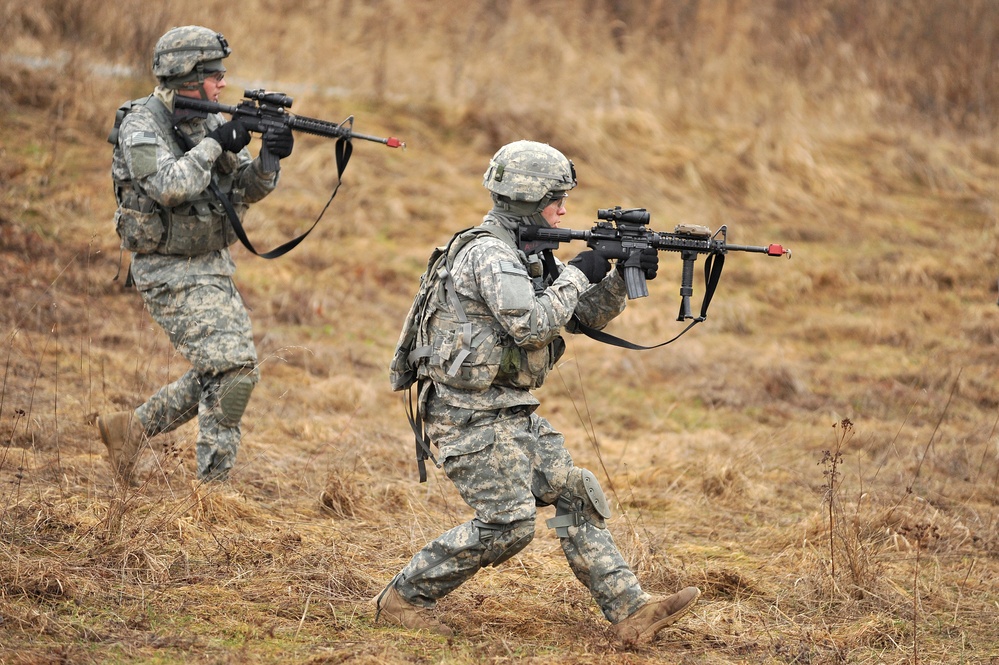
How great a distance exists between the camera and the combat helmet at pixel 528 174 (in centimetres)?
425

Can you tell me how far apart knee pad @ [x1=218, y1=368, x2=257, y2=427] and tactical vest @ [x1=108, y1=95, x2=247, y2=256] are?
0.67 metres

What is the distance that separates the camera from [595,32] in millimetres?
17359

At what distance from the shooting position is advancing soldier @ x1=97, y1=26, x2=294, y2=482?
17.9 ft

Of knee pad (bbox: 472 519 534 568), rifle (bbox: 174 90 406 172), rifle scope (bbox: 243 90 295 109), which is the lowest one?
knee pad (bbox: 472 519 534 568)

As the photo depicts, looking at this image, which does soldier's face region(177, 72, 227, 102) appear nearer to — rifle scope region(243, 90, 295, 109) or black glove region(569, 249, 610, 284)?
rifle scope region(243, 90, 295, 109)

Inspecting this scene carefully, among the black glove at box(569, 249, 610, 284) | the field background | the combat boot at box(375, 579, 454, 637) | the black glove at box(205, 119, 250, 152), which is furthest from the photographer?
the black glove at box(205, 119, 250, 152)

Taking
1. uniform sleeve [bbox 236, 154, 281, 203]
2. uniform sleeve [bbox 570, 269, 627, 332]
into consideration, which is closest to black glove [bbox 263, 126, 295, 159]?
uniform sleeve [bbox 236, 154, 281, 203]

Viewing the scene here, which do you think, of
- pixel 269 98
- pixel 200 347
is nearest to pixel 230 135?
pixel 269 98

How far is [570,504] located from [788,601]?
1421mm

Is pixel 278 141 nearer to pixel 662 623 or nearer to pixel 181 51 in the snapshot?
pixel 181 51

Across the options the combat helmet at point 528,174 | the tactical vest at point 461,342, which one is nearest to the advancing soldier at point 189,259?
the tactical vest at point 461,342

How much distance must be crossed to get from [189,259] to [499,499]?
243 centimetres

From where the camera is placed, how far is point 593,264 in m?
4.33

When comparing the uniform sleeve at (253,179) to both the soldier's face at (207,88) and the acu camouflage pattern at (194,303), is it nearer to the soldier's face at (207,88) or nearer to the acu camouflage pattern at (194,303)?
the acu camouflage pattern at (194,303)
